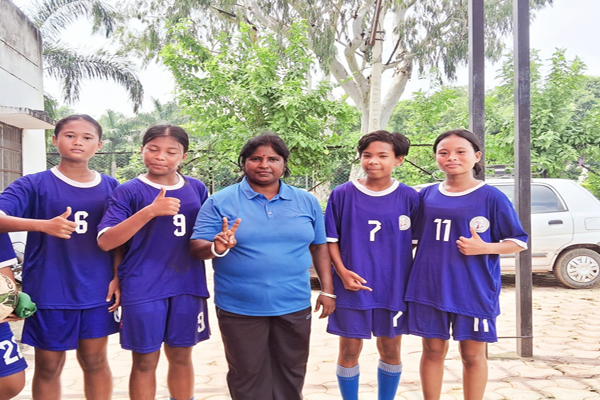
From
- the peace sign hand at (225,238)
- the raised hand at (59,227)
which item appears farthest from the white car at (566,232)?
the raised hand at (59,227)

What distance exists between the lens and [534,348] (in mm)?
4418

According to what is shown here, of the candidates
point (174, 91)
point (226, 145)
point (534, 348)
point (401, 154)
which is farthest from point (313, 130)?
point (401, 154)

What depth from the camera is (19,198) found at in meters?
2.40

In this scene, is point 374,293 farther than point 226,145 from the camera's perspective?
No

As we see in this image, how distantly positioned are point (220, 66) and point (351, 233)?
6643 mm

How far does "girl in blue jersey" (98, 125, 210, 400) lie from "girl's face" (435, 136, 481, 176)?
133 cm

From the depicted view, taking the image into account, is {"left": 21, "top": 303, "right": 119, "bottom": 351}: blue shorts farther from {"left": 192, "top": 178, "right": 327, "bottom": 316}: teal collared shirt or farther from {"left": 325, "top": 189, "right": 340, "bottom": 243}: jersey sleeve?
{"left": 325, "top": 189, "right": 340, "bottom": 243}: jersey sleeve

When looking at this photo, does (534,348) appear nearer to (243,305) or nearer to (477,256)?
(477,256)

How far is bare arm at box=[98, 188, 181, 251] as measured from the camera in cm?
228

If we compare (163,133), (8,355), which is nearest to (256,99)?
(163,133)

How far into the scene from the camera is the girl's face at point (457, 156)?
2.70 meters

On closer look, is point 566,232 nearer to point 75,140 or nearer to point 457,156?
point 457,156

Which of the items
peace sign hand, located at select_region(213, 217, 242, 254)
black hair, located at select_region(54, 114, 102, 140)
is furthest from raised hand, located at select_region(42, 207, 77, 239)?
peace sign hand, located at select_region(213, 217, 242, 254)

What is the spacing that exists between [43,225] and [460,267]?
6.63ft
